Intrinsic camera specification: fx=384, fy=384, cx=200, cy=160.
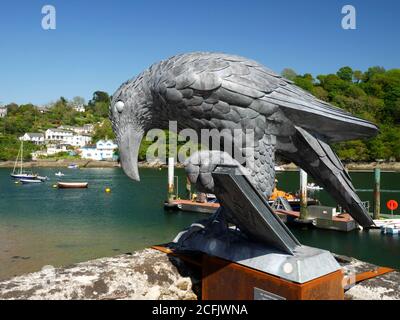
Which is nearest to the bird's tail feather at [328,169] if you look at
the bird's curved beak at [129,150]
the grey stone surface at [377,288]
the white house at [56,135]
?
the grey stone surface at [377,288]

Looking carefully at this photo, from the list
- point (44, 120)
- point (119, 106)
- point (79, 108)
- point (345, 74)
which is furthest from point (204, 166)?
point (79, 108)

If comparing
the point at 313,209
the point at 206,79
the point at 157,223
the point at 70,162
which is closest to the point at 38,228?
the point at 157,223

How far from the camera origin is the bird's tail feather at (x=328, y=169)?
13.9ft

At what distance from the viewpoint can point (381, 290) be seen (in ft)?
13.2

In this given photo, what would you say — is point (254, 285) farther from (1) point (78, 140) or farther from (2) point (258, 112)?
(1) point (78, 140)

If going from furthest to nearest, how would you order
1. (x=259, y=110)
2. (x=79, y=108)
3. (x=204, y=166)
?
(x=79, y=108)
(x=259, y=110)
(x=204, y=166)

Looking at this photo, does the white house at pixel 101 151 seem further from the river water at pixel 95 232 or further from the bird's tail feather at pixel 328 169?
the bird's tail feather at pixel 328 169

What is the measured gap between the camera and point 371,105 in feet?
183

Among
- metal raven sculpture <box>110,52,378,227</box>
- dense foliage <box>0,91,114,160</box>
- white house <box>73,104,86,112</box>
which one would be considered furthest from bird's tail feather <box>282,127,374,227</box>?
white house <box>73,104,86,112</box>

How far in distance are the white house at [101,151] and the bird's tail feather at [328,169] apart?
65.6 m

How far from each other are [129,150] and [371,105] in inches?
2269

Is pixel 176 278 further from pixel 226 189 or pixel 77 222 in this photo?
pixel 77 222

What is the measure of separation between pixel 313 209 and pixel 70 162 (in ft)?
186

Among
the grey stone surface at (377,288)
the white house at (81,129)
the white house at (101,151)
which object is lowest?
the grey stone surface at (377,288)
